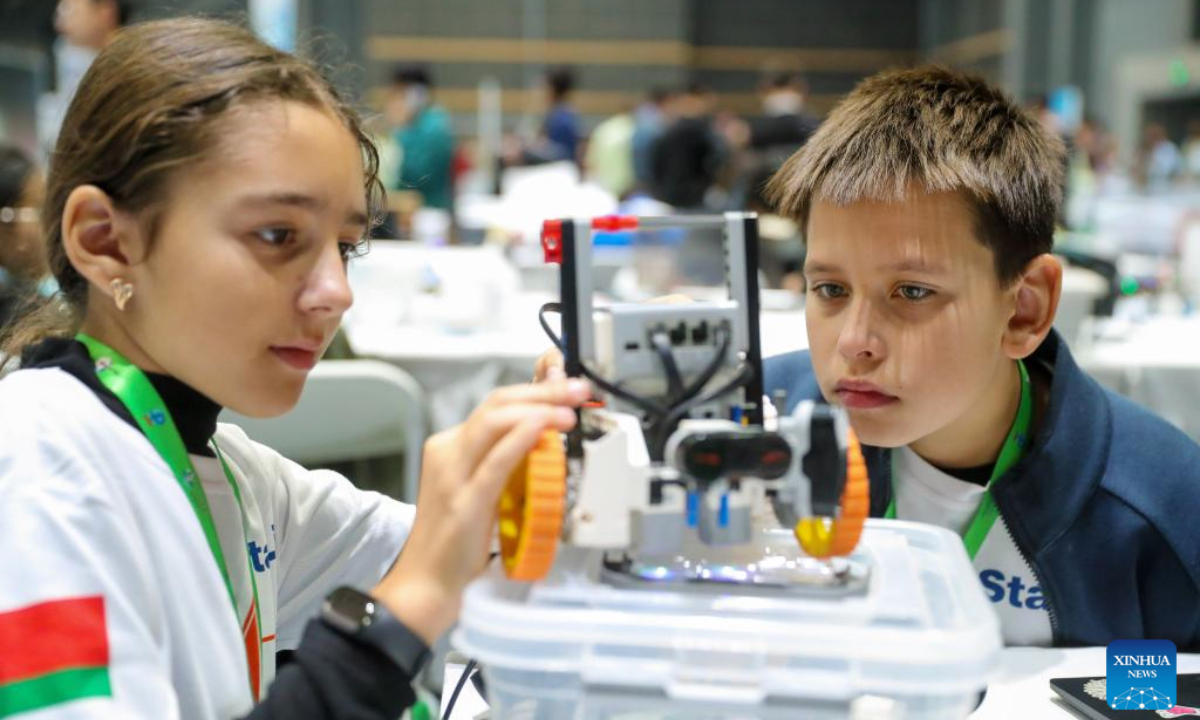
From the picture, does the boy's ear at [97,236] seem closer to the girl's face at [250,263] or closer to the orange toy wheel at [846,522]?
the girl's face at [250,263]

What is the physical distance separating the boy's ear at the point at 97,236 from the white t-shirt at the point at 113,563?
0.08 metres

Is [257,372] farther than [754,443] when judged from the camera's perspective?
Yes

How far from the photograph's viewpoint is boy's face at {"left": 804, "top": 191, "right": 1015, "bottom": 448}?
925mm

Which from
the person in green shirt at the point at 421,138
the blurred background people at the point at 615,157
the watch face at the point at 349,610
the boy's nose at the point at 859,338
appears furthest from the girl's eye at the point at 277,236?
the blurred background people at the point at 615,157

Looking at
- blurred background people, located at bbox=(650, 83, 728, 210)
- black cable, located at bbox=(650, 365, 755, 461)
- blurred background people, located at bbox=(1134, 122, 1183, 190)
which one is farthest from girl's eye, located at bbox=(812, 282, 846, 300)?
blurred background people, located at bbox=(1134, 122, 1183, 190)

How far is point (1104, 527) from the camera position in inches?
40.1

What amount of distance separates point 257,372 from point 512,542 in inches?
9.0

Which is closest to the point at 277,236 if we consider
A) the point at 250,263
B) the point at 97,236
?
the point at 250,263

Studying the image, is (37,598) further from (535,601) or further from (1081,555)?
(1081,555)

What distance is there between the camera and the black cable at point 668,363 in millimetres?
603

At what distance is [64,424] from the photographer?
0.64 m

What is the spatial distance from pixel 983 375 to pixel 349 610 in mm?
636

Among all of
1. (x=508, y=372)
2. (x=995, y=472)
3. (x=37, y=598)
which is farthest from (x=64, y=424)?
(x=508, y=372)

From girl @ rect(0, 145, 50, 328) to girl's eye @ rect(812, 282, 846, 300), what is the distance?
79 cm
